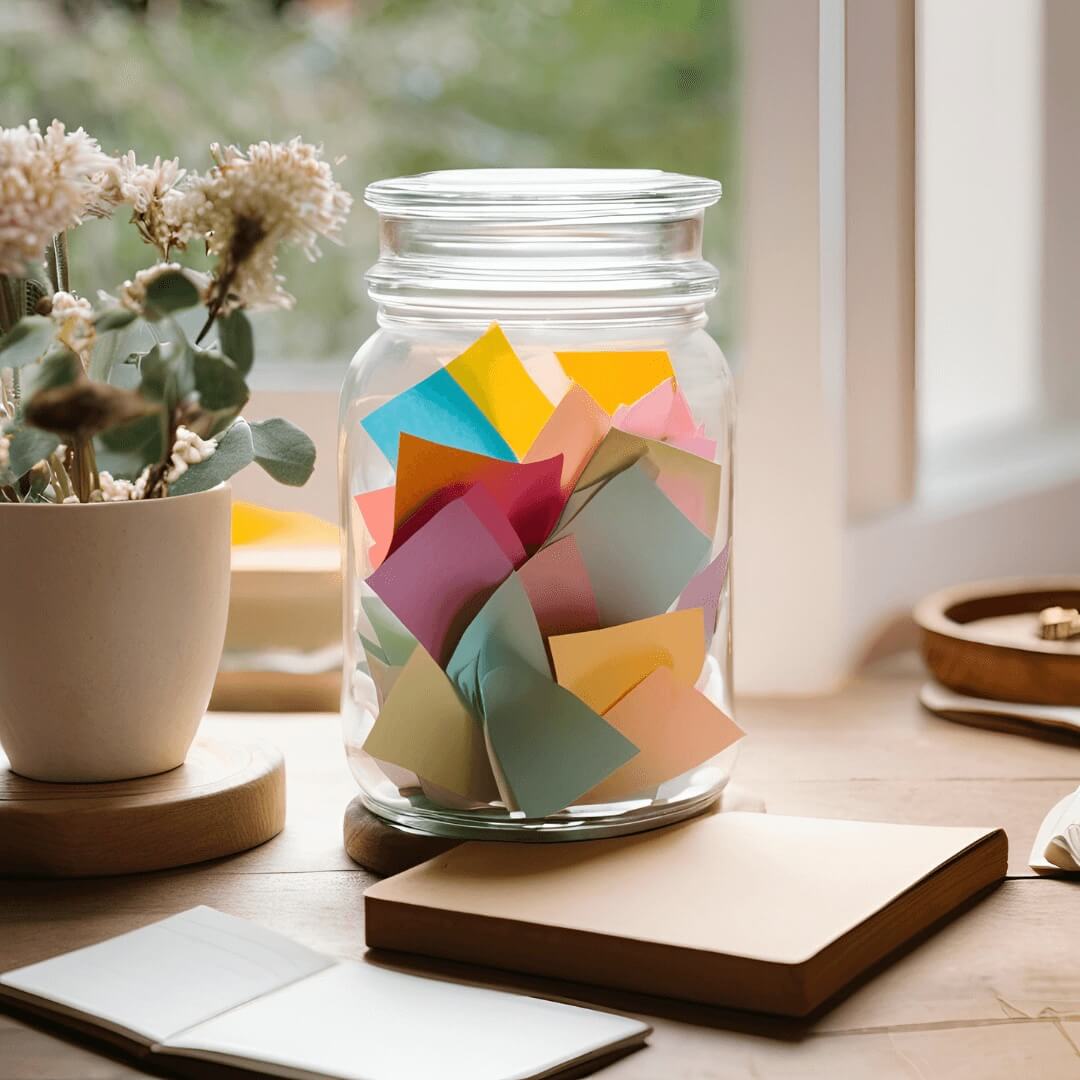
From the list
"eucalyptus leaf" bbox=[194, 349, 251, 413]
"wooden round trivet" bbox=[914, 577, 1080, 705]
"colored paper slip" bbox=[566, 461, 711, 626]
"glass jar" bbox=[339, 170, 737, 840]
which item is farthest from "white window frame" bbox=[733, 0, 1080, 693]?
"eucalyptus leaf" bbox=[194, 349, 251, 413]

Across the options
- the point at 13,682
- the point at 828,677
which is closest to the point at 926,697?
the point at 828,677

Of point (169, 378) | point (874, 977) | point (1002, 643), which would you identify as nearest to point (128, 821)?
point (169, 378)

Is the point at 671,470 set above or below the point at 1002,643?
above

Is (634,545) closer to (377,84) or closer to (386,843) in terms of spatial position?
(386,843)

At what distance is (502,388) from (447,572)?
0.09 metres

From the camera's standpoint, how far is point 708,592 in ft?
2.22

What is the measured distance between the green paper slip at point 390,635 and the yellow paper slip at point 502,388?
0.27ft

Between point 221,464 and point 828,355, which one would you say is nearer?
point 221,464

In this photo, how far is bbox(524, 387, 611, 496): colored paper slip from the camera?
25.3 inches

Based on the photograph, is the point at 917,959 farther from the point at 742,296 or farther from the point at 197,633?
the point at 742,296

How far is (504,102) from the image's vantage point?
104 centimetres

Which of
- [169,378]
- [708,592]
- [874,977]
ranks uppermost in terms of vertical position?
[169,378]

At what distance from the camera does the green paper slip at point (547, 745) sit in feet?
2.00

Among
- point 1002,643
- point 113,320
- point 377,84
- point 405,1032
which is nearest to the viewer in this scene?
point 405,1032
